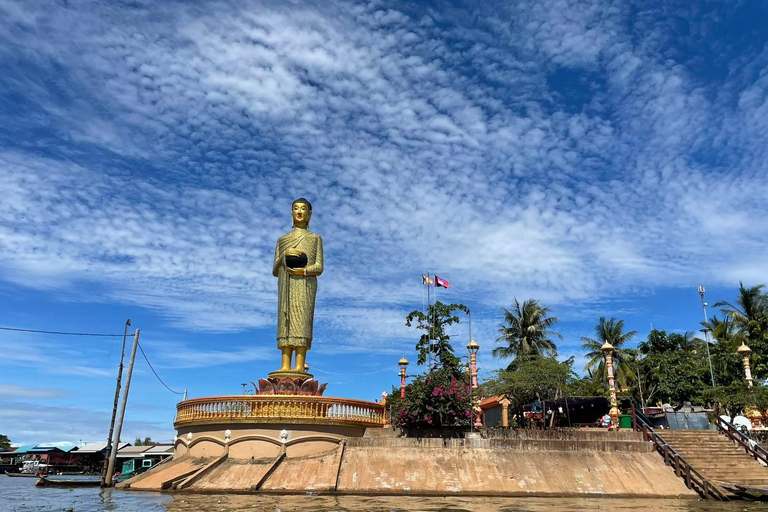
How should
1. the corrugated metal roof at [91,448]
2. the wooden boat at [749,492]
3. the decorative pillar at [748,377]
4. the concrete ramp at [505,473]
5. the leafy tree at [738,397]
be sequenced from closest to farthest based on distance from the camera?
the wooden boat at [749,492] → the concrete ramp at [505,473] → the leafy tree at [738,397] → the decorative pillar at [748,377] → the corrugated metal roof at [91,448]

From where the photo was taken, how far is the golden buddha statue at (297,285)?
23.2m

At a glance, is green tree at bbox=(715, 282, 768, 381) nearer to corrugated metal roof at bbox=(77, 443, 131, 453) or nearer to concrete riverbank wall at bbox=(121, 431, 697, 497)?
concrete riverbank wall at bbox=(121, 431, 697, 497)

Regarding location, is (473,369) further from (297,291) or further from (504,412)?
(297,291)

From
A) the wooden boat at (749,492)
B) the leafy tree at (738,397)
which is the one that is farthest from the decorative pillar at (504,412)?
the leafy tree at (738,397)

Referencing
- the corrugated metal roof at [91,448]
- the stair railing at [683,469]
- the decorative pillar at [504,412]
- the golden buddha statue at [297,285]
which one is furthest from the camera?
the corrugated metal roof at [91,448]

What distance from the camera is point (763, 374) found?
3412 cm

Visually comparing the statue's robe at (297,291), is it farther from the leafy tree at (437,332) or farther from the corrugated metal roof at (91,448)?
the corrugated metal roof at (91,448)

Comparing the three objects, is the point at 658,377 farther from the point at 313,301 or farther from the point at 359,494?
the point at 359,494

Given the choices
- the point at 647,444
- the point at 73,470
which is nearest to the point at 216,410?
the point at 647,444

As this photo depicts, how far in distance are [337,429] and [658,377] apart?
26785 mm

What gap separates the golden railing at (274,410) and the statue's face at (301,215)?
28.8ft

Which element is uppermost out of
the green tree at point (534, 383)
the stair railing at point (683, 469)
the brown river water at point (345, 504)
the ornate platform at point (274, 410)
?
the green tree at point (534, 383)

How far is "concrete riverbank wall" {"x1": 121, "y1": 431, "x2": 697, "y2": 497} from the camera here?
1617 cm

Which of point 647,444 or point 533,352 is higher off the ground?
point 533,352
